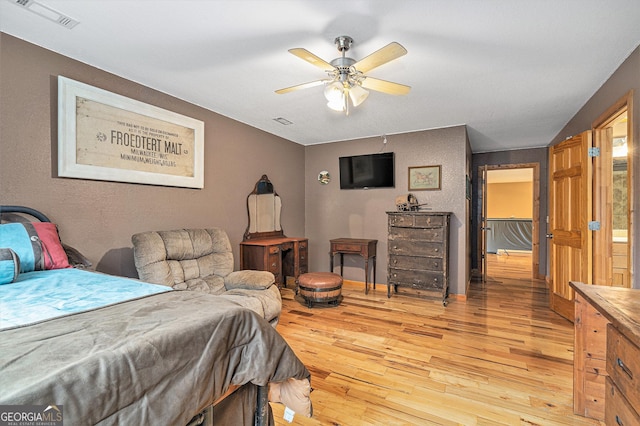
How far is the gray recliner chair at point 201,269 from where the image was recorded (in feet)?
8.38

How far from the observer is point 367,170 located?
4.96m

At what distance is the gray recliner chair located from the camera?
2553 millimetres

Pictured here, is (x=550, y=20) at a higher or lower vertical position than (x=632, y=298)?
higher

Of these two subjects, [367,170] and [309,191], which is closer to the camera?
[367,170]

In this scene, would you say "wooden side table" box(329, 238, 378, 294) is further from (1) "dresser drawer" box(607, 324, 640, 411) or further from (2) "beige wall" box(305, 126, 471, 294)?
(1) "dresser drawer" box(607, 324, 640, 411)

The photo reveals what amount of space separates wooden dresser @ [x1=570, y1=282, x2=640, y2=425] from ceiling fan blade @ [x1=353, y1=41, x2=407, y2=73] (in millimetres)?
1688

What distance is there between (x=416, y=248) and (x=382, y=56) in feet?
9.36

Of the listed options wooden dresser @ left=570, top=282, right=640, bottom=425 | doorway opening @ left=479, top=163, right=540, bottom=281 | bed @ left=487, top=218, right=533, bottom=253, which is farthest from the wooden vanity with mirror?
bed @ left=487, top=218, right=533, bottom=253

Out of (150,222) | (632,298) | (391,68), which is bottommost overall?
(632,298)

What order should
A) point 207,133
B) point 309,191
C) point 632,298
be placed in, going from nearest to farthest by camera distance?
1. point 632,298
2. point 207,133
3. point 309,191

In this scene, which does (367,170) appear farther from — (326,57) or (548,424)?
(548,424)

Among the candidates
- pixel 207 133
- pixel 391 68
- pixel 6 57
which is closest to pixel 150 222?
pixel 207 133

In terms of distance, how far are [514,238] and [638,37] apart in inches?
330

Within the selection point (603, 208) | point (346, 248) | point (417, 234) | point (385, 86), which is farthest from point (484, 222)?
point (385, 86)
